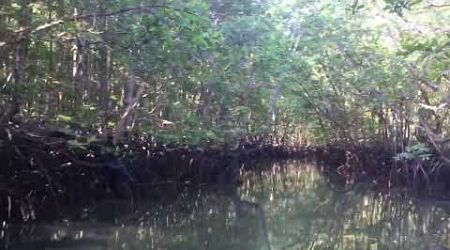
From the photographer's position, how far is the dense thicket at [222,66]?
6.69 meters

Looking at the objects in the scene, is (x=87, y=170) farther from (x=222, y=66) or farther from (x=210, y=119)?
(x=210, y=119)

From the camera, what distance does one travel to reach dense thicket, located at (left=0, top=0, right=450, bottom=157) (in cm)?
669

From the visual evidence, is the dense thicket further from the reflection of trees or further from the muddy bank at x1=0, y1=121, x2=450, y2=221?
the reflection of trees

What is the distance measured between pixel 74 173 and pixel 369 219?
4.26m

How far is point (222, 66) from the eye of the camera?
9977 mm

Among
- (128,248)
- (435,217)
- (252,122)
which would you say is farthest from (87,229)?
(252,122)

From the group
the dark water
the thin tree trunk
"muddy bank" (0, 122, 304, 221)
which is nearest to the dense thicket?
the thin tree trunk

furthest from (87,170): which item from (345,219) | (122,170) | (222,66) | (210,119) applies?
(345,219)

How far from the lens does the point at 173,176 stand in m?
12.0

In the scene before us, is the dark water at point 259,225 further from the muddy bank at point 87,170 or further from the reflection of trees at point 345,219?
the muddy bank at point 87,170

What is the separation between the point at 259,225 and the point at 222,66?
7.88 feet

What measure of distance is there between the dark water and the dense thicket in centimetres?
110

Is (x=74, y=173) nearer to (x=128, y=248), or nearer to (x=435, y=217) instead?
(x=128, y=248)

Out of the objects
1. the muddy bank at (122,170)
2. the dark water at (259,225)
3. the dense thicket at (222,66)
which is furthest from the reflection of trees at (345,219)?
the dense thicket at (222,66)
